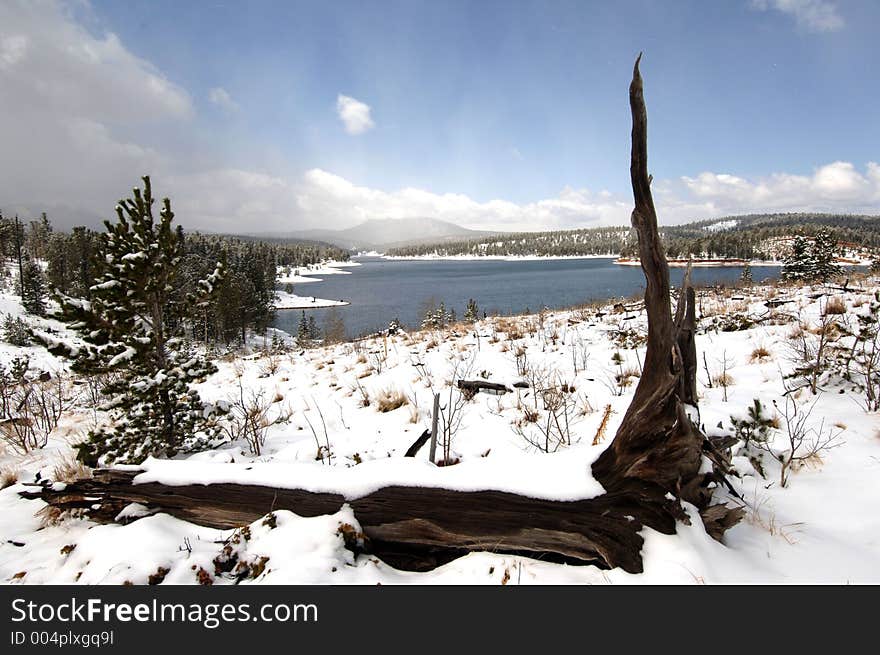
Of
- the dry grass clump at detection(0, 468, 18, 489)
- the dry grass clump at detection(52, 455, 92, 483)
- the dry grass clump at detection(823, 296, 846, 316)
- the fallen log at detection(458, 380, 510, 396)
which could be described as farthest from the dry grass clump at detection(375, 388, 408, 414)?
the dry grass clump at detection(823, 296, 846, 316)

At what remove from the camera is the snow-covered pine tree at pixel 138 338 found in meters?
4.45

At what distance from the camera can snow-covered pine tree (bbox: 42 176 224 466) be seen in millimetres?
4453

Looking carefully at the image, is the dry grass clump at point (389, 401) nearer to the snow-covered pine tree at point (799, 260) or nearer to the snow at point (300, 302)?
the snow-covered pine tree at point (799, 260)

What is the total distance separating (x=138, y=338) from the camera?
4.64 metres

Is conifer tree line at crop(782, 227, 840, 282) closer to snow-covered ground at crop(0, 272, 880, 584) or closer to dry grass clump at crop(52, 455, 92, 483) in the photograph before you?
snow-covered ground at crop(0, 272, 880, 584)

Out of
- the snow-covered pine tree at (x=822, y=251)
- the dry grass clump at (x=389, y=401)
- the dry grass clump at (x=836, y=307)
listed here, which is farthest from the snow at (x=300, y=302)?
the dry grass clump at (x=836, y=307)

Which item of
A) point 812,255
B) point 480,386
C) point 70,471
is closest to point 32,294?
point 70,471

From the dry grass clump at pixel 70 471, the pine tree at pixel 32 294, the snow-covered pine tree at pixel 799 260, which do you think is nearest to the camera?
the dry grass clump at pixel 70 471

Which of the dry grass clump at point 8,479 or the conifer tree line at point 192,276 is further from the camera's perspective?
the conifer tree line at point 192,276

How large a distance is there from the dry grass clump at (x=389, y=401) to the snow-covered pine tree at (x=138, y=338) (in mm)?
2305

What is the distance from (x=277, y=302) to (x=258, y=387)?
7201cm

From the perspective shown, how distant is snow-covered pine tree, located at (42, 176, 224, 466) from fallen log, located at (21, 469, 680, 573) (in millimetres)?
1717
